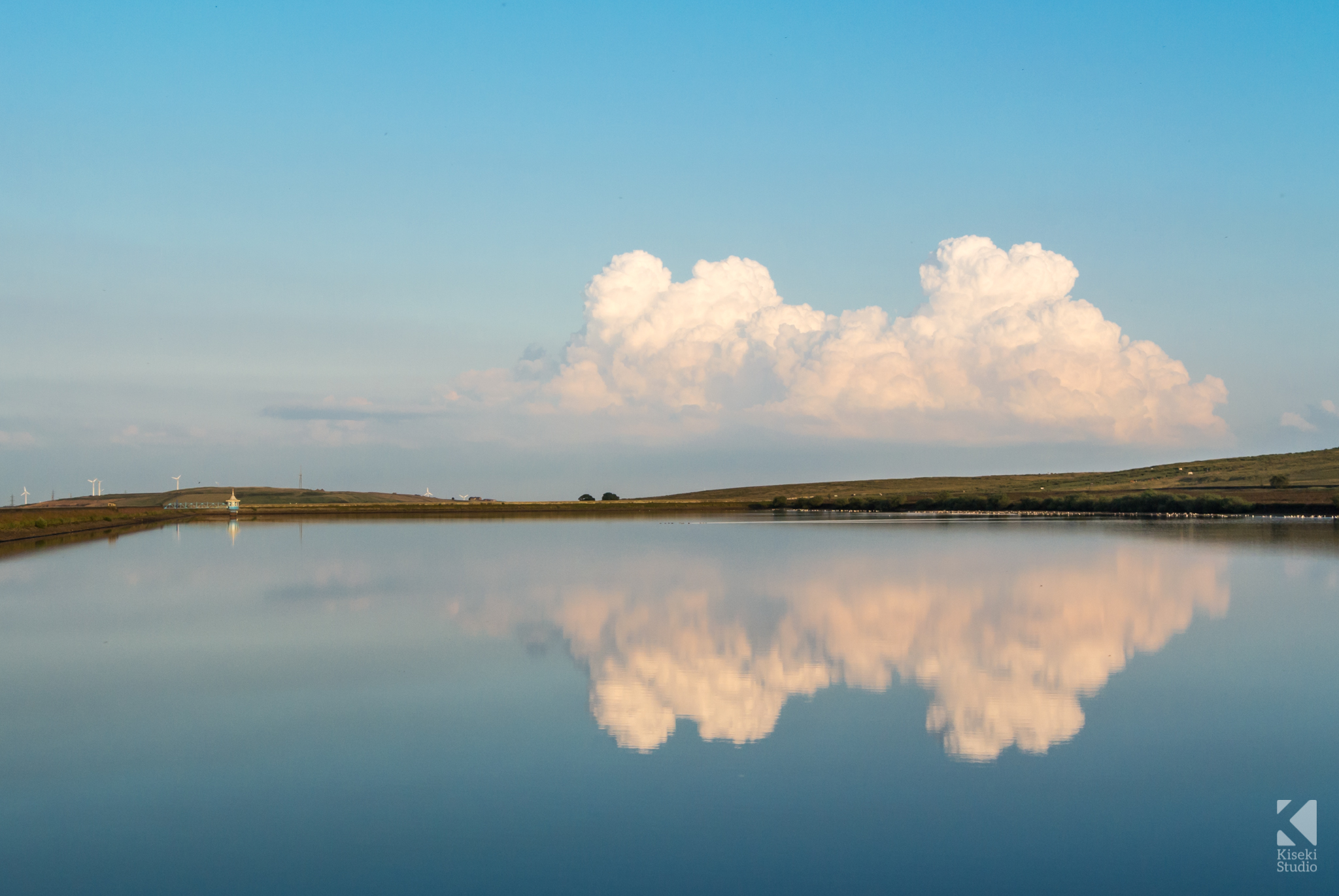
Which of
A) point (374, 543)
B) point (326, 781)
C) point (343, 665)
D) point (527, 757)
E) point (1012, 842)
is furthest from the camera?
point (374, 543)

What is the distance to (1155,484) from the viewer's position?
344ft

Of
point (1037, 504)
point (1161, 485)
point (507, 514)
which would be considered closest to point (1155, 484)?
point (1161, 485)

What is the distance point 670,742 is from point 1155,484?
108 meters

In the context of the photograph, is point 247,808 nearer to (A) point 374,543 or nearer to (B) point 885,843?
(B) point 885,843

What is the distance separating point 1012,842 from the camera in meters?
6.24

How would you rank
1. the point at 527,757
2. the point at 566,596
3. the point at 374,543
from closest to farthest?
the point at 527,757
the point at 566,596
the point at 374,543

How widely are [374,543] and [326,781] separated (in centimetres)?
3687

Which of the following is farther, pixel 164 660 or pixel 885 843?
pixel 164 660

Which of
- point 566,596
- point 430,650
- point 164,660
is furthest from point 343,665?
point 566,596

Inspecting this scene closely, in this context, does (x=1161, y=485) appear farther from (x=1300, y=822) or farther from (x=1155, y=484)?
(x=1300, y=822)

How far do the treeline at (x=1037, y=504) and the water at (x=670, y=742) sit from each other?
62.7 metres

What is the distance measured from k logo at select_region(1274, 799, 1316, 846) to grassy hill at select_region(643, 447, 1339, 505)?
7951 cm

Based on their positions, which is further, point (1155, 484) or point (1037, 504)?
point (1155, 484)

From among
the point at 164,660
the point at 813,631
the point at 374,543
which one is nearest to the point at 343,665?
the point at 164,660
